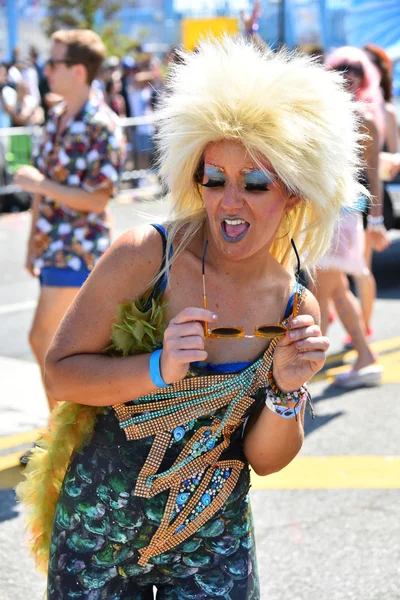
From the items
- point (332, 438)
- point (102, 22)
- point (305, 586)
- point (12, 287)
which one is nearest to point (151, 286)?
point (305, 586)

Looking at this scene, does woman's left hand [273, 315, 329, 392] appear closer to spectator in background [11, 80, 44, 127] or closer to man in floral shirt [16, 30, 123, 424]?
man in floral shirt [16, 30, 123, 424]

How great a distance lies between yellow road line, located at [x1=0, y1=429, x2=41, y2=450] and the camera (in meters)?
5.07

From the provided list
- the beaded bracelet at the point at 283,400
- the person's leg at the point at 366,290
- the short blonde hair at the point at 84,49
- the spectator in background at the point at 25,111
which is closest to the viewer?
the beaded bracelet at the point at 283,400

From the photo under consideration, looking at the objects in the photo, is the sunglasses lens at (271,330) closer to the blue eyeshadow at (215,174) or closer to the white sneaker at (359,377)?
the blue eyeshadow at (215,174)

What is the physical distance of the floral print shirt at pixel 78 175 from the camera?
4.68 meters

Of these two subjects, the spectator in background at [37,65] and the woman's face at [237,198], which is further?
the spectator in background at [37,65]

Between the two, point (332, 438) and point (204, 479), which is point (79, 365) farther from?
point (332, 438)

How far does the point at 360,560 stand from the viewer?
3.83m

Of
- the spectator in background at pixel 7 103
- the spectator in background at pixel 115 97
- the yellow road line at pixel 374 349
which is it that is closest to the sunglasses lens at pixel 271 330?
the yellow road line at pixel 374 349

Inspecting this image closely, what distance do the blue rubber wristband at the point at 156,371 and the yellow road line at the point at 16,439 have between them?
315 centimetres

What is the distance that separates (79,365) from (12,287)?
7381 millimetres

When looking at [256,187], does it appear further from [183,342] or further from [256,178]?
[183,342]

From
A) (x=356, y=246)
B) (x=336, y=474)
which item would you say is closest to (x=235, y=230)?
(x=336, y=474)

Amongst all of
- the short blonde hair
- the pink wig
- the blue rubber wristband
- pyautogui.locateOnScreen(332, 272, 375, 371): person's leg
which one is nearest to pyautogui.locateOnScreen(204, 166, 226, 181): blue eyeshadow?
the blue rubber wristband
